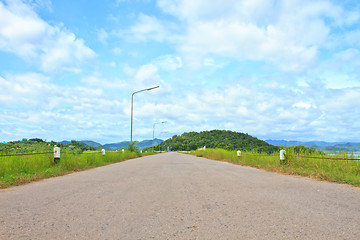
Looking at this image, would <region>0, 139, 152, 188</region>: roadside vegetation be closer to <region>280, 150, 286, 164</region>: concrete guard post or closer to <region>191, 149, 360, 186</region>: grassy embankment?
<region>191, 149, 360, 186</region>: grassy embankment

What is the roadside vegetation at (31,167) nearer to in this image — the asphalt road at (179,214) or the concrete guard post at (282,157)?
the asphalt road at (179,214)

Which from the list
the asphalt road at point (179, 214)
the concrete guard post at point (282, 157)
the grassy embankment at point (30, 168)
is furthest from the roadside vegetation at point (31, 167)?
the concrete guard post at point (282, 157)

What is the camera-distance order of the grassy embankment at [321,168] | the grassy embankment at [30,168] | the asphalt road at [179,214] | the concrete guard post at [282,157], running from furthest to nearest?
the concrete guard post at [282,157] → the grassy embankment at [321,168] → the grassy embankment at [30,168] → the asphalt road at [179,214]

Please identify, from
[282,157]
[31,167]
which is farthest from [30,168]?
[282,157]

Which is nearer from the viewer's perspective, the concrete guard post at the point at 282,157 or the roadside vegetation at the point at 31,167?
the roadside vegetation at the point at 31,167

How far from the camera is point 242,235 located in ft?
8.68

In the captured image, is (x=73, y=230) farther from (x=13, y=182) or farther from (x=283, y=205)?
(x=13, y=182)

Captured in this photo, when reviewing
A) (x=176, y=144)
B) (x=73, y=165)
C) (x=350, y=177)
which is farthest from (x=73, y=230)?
(x=176, y=144)

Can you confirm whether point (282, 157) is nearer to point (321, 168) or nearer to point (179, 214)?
point (321, 168)

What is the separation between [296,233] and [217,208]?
1.30m

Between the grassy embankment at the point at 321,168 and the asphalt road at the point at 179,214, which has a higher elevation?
the grassy embankment at the point at 321,168

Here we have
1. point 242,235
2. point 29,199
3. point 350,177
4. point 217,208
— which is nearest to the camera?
point 242,235

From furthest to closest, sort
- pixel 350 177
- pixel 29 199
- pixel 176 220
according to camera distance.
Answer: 1. pixel 350 177
2. pixel 29 199
3. pixel 176 220

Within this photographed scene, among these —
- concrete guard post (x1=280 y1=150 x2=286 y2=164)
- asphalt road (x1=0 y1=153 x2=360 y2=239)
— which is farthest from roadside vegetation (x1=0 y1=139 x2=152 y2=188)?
concrete guard post (x1=280 y1=150 x2=286 y2=164)
